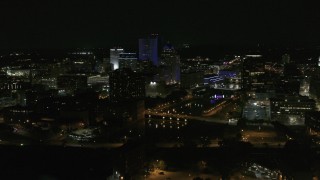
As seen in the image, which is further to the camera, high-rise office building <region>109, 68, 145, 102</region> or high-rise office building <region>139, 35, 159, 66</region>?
high-rise office building <region>139, 35, 159, 66</region>

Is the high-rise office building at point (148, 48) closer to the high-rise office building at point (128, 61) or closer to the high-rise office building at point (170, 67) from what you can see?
the high-rise office building at point (128, 61)

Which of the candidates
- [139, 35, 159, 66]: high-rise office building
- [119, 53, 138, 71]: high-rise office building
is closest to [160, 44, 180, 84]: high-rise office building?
[119, 53, 138, 71]: high-rise office building

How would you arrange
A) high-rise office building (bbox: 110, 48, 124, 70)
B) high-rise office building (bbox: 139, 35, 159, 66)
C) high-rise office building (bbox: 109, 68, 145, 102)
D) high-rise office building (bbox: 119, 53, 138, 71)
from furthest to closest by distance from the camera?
high-rise office building (bbox: 110, 48, 124, 70)
high-rise office building (bbox: 139, 35, 159, 66)
high-rise office building (bbox: 119, 53, 138, 71)
high-rise office building (bbox: 109, 68, 145, 102)

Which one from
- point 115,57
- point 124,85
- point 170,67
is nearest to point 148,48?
point 115,57

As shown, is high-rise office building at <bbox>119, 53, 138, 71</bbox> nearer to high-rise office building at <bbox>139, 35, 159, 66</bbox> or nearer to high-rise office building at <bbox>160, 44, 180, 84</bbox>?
high-rise office building at <bbox>139, 35, 159, 66</bbox>

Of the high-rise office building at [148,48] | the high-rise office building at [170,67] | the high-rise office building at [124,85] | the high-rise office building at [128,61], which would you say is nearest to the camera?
the high-rise office building at [124,85]

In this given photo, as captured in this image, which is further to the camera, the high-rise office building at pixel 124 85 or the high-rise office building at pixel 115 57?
the high-rise office building at pixel 115 57

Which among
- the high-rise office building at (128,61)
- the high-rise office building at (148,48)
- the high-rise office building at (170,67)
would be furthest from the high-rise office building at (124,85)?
the high-rise office building at (148,48)

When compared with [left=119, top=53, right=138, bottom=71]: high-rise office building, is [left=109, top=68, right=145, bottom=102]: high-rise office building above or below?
below

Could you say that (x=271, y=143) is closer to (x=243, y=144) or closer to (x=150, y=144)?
(x=243, y=144)

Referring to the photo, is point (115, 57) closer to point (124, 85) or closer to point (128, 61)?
point (128, 61)

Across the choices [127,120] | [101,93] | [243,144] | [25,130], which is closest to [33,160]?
[25,130]

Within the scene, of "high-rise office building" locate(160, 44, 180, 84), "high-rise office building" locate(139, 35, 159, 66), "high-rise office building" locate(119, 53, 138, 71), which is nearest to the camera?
"high-rise office building" locate(160, 44, 180, 84)
